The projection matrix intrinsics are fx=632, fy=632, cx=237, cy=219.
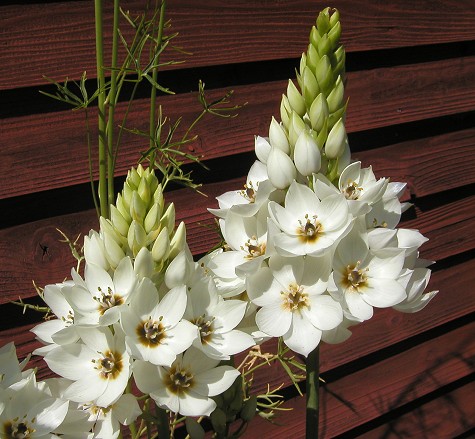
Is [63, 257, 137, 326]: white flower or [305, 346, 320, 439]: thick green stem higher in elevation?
[63, 257, 137, 326]: white flower

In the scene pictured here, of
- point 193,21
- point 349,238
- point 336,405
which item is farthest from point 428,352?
point 349,238

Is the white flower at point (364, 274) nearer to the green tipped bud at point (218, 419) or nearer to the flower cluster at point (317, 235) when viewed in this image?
the flower cluster at point (317, 235)

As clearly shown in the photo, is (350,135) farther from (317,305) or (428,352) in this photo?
(317,305)

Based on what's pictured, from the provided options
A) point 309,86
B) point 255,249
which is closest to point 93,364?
point 255,249

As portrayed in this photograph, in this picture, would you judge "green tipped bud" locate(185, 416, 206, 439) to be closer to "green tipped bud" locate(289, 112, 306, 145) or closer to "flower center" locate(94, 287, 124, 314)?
"flower center" locate(94, 287, 124, 314)

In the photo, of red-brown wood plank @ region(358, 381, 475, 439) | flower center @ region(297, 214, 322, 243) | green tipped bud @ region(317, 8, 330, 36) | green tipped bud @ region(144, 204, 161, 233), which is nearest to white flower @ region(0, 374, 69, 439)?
green tipped bud @ region(144, 204, 161, 233)
